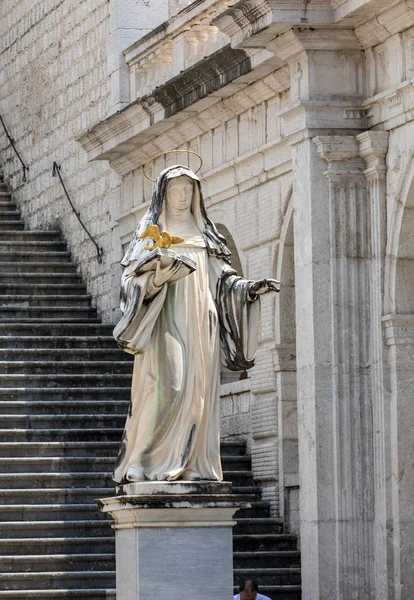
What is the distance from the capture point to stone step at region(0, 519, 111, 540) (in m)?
17.4

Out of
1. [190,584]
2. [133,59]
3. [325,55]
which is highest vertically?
[133,59]

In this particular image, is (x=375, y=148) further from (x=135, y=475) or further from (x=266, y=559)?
(x=135, y=475)

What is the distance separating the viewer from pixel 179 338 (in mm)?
12938

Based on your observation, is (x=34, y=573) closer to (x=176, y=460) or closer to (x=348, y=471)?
(x=348, y=471)

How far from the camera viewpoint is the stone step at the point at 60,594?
650 inches

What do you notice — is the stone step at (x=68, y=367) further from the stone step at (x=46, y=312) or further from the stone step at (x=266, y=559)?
the stone step at (x=266, y=559)

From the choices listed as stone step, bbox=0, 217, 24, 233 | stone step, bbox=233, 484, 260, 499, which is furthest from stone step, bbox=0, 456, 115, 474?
stone step, bbox=0, 217, 24, 233

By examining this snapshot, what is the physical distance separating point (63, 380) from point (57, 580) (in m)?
3.84

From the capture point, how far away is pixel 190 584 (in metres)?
12.6

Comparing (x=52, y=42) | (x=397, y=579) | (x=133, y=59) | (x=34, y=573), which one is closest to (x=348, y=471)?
(x=397, y=579)

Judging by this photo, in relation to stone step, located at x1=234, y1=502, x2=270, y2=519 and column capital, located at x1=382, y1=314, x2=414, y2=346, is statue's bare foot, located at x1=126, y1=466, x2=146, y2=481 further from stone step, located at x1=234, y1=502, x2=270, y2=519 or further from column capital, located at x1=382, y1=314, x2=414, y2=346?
stone step, located at x1=234, y1=502, x2=270, y2=519

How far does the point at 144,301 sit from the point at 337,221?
3754 millimetres

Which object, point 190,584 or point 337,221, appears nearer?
point 190,584

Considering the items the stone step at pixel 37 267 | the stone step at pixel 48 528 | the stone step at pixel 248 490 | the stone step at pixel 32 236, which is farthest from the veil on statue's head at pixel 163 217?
the stone step at pixel 32 236
